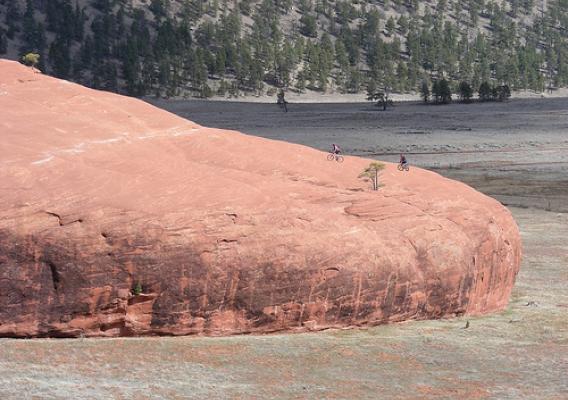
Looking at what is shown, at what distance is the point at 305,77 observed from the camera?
383 feet

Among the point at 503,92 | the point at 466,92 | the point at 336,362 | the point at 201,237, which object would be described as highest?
the point at 503,92

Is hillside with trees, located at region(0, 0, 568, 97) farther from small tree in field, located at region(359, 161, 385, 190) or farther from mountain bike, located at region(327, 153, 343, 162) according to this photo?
small tree in field, located at region(359, 161, 385, 190)

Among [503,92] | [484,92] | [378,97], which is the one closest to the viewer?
[378,97]

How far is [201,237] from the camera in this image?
55.8 feet

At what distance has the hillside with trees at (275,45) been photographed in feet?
369

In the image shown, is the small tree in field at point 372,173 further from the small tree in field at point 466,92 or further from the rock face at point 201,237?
the small tree in field at point 466,92

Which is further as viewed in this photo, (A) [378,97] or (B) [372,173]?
(A) [378,97]

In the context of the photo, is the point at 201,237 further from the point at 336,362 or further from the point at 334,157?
the point at 334,157

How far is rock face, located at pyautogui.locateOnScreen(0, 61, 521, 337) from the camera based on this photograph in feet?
54.5

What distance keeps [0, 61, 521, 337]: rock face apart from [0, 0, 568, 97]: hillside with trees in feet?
283

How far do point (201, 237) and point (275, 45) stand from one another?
359 feet

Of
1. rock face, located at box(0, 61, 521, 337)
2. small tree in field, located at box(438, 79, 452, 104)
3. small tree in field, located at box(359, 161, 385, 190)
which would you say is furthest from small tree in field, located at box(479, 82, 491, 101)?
rock face, located at box(0, 61, 521, 337)

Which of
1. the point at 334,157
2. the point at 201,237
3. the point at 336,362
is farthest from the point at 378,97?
the point at 336,362

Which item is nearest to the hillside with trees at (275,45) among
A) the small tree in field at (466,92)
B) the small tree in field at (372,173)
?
the small tree in field at (466,92)
